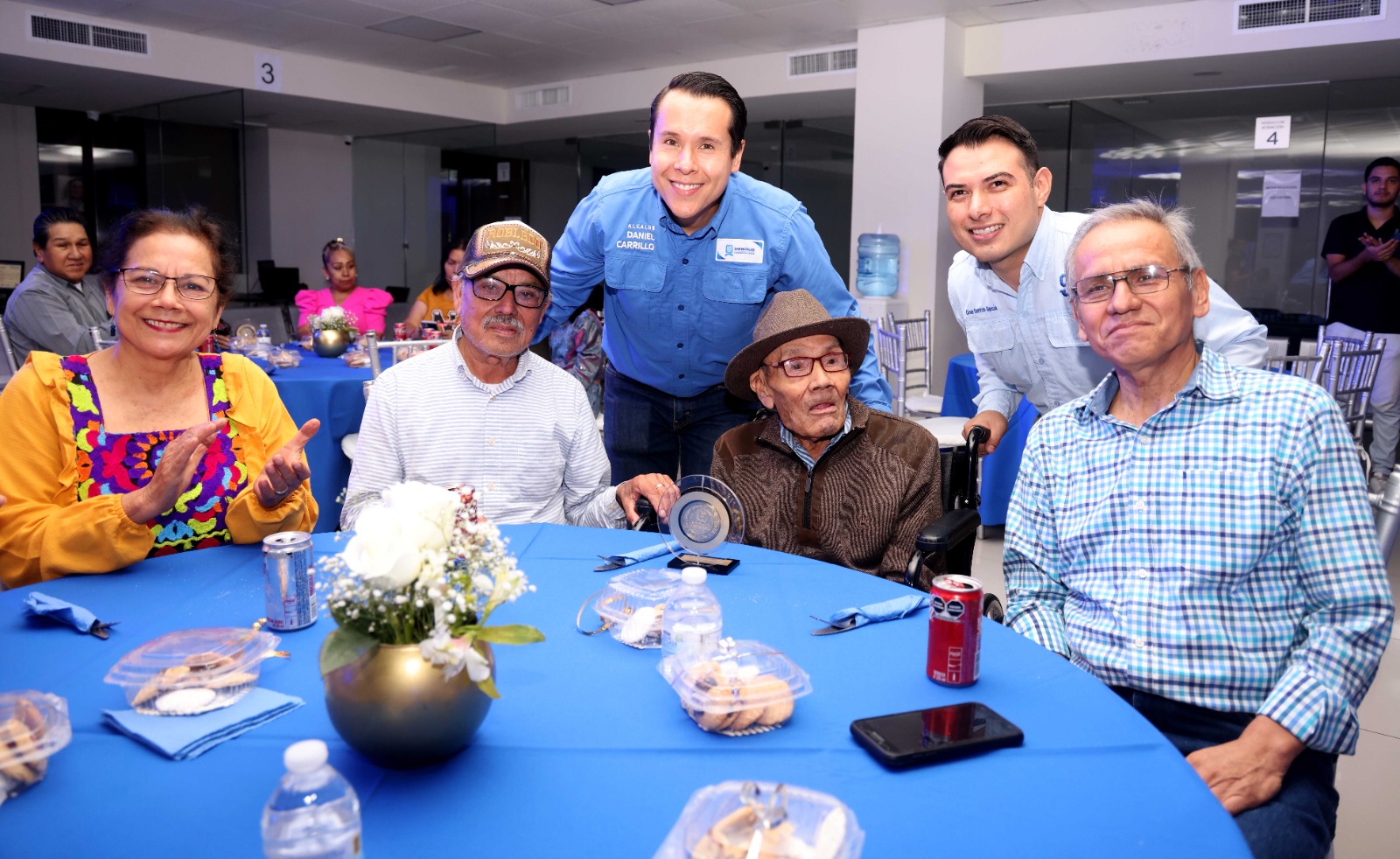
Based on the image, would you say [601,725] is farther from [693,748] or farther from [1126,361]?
[1126,361]

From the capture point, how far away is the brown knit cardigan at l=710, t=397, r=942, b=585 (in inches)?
Answer: 88.3

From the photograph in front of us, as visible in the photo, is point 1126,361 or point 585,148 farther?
point 585,148

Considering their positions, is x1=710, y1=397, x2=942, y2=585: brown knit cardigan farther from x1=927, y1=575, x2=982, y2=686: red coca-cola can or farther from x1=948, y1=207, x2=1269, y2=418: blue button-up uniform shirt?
x1=927, y1=575, x2=982, y2=686: red coca-cola can

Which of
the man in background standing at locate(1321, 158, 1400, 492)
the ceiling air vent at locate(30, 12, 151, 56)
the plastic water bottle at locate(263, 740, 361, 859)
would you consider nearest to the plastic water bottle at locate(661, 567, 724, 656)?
the plastic water bottle at locate(263, 740, 361, 859)

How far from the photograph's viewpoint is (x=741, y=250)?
2.76m

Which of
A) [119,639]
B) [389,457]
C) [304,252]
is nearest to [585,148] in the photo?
[304,252]

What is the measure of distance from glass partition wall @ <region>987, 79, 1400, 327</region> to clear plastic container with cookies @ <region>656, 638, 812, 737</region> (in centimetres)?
840

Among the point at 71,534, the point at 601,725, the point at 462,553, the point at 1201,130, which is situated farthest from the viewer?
the point at 1201,130

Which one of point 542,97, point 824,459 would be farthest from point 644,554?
point 542,97

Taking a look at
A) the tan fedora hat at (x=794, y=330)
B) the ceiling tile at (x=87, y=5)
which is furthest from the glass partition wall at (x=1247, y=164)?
the ceiling tile at (x=87, y=5)

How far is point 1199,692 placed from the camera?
155 centimetres

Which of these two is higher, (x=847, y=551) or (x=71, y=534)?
(x=71, y=534)

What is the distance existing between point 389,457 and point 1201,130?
365 inches

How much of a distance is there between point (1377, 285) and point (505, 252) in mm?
6772
